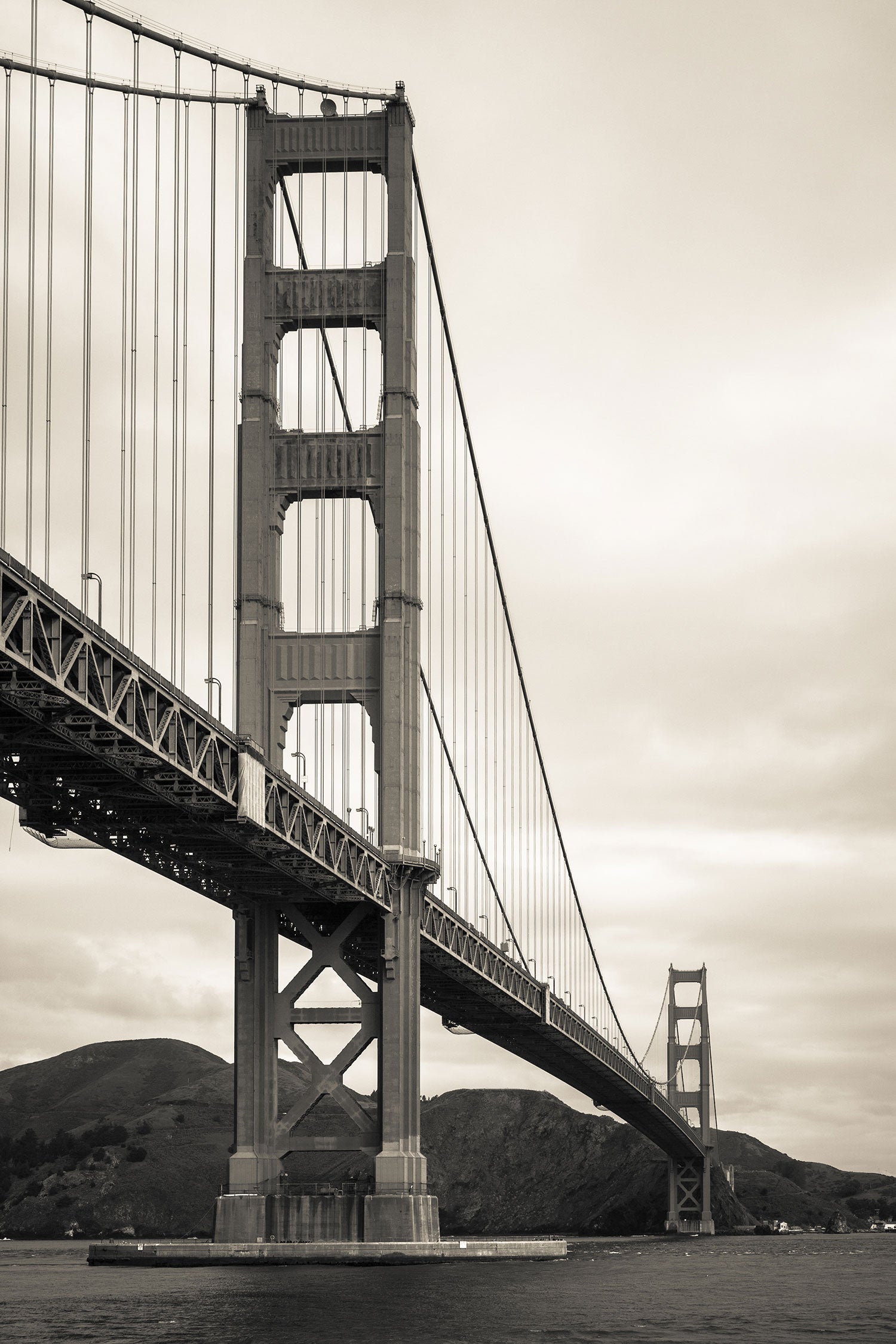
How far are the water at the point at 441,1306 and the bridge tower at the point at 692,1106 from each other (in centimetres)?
8022

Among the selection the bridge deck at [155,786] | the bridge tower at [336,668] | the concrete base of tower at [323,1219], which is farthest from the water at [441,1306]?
the bridge deck at [155,786]

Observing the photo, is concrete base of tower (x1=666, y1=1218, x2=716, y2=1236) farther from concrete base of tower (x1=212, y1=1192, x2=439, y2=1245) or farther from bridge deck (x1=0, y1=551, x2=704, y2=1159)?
concrete base of tower (x1=212, y1=1192, x2=439, y2=1245)

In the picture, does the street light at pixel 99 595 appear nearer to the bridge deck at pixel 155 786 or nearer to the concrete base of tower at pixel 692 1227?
the bridge deck at pixel 155 786

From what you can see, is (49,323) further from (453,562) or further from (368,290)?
(453,562)

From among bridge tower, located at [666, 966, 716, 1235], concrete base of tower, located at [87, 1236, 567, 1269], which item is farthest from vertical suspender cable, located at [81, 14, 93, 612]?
bridge tower, located at [666, 966, 716, 1235]

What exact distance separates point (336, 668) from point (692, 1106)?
101837 mm

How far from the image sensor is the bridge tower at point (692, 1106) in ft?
507

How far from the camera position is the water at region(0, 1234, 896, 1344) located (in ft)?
134

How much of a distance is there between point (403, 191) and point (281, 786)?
21.1m

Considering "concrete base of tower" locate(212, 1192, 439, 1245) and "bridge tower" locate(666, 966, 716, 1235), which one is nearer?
"concrete base of tower" locate(212, 1192, 439, 1245)

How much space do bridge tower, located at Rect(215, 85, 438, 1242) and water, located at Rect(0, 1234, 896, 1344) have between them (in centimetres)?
379

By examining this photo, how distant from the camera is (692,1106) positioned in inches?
6166

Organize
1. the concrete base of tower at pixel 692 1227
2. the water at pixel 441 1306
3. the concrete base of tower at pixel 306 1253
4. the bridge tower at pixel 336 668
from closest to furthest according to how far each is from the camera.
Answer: the water at pixel 441 1306, the concrete base of tower at pixel 306 1253, the bridge tower at pixel 336 668, the concrete base of tower at pixel 692 1227

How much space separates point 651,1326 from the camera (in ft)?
149
